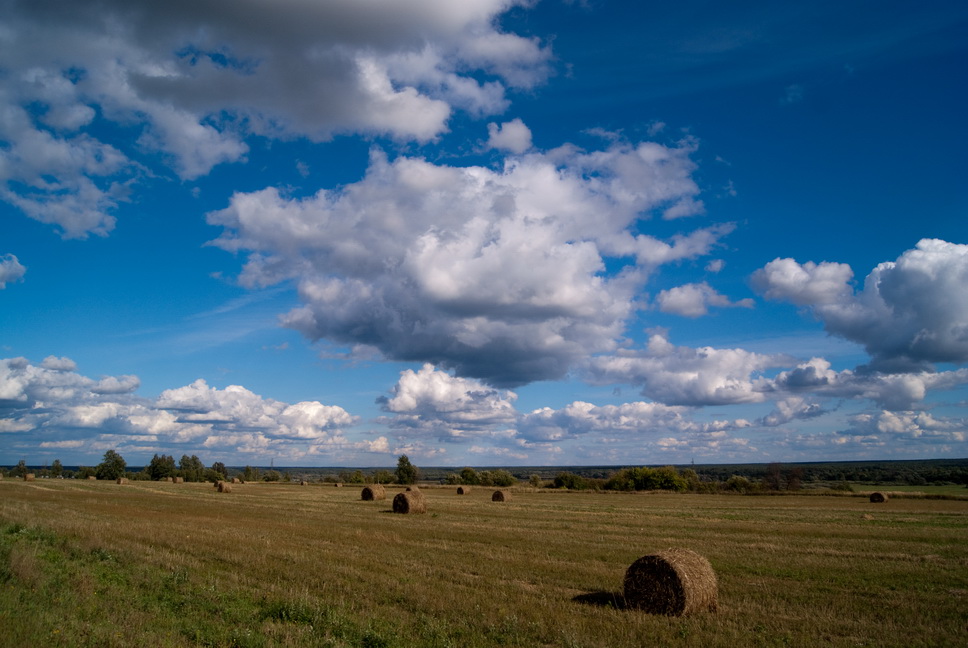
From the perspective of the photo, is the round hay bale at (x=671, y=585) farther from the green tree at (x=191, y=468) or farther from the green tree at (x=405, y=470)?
the green tree at (x=191, y=468)

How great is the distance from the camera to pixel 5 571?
12.3 metres

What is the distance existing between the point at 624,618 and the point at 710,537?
47.6 feet

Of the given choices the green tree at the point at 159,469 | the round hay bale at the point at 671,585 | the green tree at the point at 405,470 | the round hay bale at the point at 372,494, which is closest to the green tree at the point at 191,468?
the green tree at the point at 159,469

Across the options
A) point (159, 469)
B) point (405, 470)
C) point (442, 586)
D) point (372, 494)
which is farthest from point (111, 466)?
point (442, 586)

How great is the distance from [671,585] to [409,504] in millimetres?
25306

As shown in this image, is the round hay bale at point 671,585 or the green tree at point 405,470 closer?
the round hay bale at point 671,585

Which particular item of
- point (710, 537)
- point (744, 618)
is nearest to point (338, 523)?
point (710, 537)

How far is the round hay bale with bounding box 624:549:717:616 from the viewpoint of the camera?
1269cm

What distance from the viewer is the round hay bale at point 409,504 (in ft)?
118

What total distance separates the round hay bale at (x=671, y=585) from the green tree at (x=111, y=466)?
Answer: 446 feet

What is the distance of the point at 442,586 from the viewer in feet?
45.7

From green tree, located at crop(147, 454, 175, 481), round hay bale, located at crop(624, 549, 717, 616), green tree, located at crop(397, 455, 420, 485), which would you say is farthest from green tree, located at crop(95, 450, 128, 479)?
round hay bale, located at crop(624, 549, 717, 616)

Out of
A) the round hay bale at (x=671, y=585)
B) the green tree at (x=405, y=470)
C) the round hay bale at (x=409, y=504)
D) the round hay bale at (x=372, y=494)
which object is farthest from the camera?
the green tree at (x=405, y=470)

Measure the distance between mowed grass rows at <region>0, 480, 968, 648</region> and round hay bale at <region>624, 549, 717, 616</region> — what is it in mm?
412
